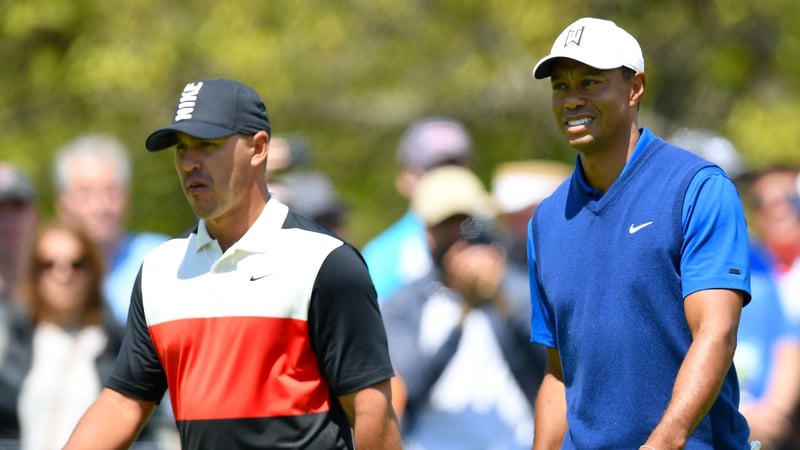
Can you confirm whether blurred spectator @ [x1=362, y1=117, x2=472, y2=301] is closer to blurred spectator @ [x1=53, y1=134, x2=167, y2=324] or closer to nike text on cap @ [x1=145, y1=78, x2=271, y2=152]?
Result: blurred spectator @ [x1=53, y1=134, x2=167, y2=324]

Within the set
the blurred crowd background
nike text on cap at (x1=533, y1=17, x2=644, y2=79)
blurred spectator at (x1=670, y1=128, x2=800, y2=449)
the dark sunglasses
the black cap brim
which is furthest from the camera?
the blurred crowd background

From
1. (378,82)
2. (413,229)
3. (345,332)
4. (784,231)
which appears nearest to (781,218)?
(784,231)

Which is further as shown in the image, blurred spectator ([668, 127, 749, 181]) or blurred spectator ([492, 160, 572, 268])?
blurred spectator ([668, 127, 749, 181])

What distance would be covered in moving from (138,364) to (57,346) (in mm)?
2579

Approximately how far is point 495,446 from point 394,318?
2.67ft

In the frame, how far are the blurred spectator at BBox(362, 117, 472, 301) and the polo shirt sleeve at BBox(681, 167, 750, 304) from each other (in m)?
3.74

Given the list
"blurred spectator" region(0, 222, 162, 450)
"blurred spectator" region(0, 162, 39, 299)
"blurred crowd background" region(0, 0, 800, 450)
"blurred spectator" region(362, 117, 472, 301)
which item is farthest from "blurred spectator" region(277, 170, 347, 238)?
"blurred crowd background" region(0, 0, 800, 450)

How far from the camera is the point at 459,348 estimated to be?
27.1 feet

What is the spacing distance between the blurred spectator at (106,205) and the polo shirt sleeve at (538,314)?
3.47 m

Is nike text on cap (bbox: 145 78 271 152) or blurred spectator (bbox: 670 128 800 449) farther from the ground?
nike text on cap (bbox: 145 78 271 152)

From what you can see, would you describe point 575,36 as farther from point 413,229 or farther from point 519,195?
point 519,195

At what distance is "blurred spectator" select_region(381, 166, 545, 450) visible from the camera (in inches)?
322

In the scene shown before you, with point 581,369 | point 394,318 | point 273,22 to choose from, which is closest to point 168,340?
point 581,369

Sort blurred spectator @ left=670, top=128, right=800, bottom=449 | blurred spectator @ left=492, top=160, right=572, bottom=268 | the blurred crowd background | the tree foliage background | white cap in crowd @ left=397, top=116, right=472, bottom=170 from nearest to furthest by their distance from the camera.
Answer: blurred spectator @ left=670, top=128, right=800, bottom=449
white cap in crowd @ left=397, top=116, right=472, bottom=170
blurred spectator @ left=492, top=160, right=572, bottom=268
the blurred crowd background
the tree foliage background
